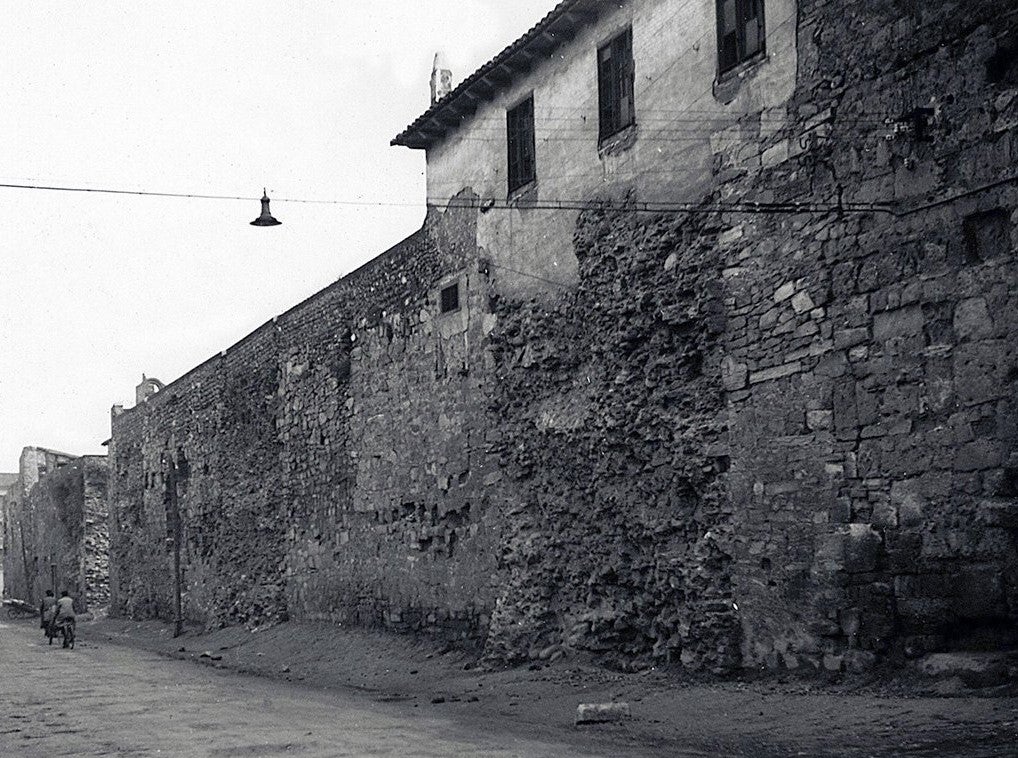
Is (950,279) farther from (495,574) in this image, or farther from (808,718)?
(495,574)

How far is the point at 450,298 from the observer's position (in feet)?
56.9

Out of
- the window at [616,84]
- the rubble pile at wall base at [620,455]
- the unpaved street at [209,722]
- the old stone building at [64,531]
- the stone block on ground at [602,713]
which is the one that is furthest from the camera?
the old stone building at [64,531]

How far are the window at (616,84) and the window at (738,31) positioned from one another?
160cm

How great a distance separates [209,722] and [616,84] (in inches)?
323

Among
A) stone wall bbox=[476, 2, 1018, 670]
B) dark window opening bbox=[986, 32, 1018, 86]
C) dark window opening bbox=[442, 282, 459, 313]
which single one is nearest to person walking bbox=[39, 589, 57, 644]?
dark window opening bbox=[442, 282, 459, 313]

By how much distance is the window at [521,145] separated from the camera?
1562 cm

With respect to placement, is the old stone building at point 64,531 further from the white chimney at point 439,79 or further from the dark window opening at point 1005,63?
the dark window opening at point 1005,63

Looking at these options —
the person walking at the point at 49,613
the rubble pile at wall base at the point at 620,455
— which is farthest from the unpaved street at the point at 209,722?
the person walking at the point at 49,613

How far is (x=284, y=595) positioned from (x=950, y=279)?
53.0 feet

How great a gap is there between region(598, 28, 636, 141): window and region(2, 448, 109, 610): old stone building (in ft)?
112

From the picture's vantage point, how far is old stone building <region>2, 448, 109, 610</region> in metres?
43.4

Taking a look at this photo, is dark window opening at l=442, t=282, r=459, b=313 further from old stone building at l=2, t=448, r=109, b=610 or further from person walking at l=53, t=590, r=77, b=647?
old stone building at l=2, t=448, r=109, b=610

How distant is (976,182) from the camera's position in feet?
31.3

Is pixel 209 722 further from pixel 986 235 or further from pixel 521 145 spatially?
pixel 521 145
